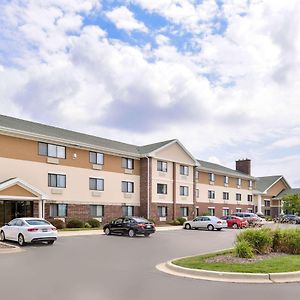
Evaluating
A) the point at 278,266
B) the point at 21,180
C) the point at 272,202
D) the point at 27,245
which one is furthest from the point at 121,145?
the point at 272,202

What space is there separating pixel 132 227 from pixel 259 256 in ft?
49.4

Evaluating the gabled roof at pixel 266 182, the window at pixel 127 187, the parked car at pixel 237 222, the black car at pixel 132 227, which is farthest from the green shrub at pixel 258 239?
the gabled roof at pixel 266 182

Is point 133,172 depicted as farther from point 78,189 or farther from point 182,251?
point 182,251

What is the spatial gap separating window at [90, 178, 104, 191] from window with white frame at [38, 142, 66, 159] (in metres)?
4.04

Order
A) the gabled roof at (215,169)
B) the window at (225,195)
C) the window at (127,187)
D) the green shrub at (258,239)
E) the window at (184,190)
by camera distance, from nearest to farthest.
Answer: the green shrub at (258,239)
the window at (127,187)
the window at (184,190)
the gabled roof at (215,169)
the window at (225,195)

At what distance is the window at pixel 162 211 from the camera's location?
148 ft

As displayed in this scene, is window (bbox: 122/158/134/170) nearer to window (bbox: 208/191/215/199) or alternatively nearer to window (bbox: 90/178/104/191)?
window (bbox: 90/178/104/191)

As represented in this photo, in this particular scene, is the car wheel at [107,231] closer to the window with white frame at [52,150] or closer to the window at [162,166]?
the window with white frame at [52,150]

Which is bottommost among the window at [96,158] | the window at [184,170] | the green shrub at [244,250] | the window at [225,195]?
the green shrub at [244,250]

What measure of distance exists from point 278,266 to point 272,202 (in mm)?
66876

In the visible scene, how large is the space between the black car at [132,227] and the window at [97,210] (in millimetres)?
9381

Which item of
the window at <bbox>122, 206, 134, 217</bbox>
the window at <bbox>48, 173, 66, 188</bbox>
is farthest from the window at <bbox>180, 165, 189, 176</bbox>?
the window at <bbox>48, 173, 66, 188</bbox>

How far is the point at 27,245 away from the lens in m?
20.6

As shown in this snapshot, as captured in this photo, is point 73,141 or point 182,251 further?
point 73,141
